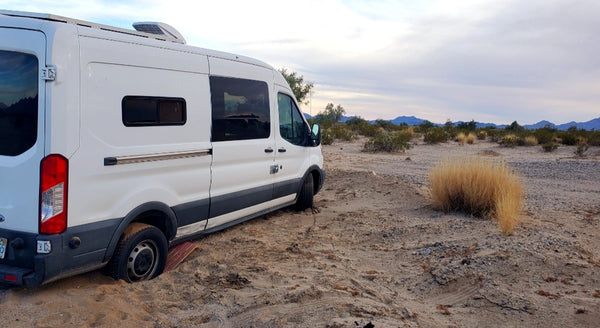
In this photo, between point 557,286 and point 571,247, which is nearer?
point 557,286

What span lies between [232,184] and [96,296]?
2296 mm

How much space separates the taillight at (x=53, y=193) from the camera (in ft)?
13.4

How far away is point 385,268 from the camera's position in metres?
5.82

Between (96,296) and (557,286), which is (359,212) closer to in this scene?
(557,286)

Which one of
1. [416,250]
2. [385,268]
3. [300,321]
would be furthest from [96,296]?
[416,250]

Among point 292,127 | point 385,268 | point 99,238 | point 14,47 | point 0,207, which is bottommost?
point 385,268

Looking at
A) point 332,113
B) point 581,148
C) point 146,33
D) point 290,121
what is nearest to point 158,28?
point 146,33

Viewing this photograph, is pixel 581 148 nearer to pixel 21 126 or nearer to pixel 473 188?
pixel 473 188

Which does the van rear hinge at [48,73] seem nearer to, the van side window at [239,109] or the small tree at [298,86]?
the van side window at [239,109]

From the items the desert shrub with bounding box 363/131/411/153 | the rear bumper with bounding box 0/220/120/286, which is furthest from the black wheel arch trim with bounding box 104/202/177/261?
the desert shrub with bounding box 363/131/411/153

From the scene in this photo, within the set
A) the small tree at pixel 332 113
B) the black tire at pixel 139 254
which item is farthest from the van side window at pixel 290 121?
the small tree at pixel 332 113

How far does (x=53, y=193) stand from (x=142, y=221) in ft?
3.91

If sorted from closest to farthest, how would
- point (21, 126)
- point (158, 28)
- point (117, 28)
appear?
point (21, 126) < point (117, 28) < point (158, 28)

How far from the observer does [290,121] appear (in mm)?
7793
